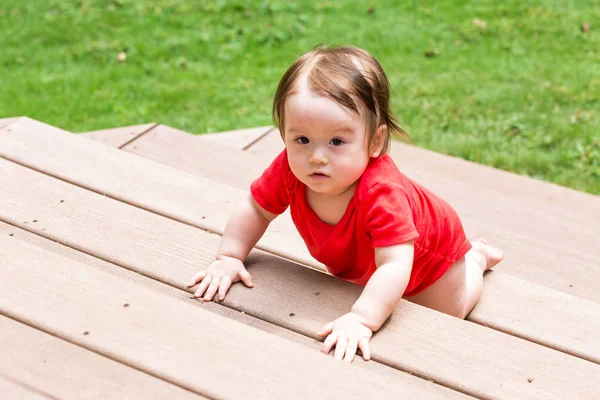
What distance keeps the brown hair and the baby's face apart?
24 millimetres

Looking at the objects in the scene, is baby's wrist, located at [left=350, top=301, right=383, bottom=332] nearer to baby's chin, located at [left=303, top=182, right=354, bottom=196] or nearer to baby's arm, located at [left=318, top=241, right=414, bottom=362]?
baby's arm, located at [left=318, top=241, right=414, bottom=362]

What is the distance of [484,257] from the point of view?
2.44m

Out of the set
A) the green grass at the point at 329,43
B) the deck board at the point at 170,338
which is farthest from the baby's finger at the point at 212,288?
the green grass at the point at 329,43

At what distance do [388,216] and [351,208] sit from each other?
0.13 metres

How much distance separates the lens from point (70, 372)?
1579mm

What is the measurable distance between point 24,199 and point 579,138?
3.25 m

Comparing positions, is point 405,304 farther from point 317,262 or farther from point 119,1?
point 119,1

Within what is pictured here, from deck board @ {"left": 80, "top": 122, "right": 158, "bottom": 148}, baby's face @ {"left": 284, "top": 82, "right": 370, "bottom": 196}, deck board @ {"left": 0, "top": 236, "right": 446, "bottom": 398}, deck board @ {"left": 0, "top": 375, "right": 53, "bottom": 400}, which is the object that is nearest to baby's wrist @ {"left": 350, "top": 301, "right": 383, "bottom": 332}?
deck board @ {"left": 0, "top": 236, "right": 446, "bottom": 398}

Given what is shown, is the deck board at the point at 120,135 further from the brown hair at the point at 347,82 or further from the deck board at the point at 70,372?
the deck board at the point at 70,372

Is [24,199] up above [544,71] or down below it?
above

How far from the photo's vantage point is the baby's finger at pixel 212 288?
201cm

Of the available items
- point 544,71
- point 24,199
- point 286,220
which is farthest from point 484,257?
point 544,71

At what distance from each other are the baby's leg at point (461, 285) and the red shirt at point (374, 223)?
0.03m

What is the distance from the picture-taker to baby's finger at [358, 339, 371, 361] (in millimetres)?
1808
